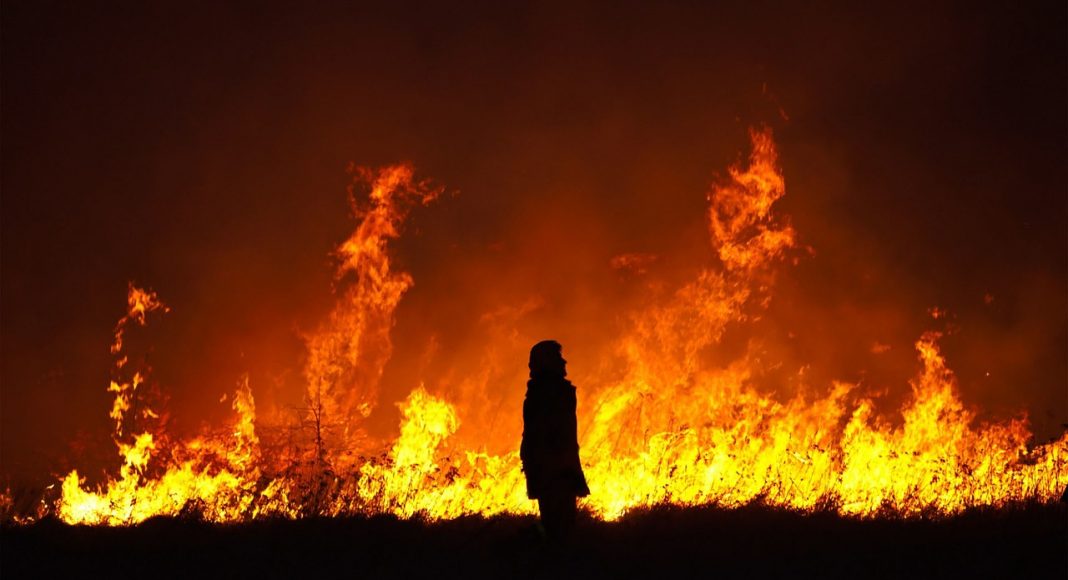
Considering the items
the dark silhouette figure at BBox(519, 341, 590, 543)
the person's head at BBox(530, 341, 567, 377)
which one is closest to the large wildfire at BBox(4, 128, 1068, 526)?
the dark silhouette figure at BBox(519, 341, 590, 543)

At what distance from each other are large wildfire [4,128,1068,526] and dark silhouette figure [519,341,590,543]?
1625mm

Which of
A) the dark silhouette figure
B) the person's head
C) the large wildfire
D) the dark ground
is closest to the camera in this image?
the dark ground

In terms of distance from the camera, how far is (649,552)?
8.30 meters

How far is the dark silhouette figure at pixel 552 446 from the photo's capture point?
8.77 m

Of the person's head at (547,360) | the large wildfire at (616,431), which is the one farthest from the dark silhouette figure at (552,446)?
the large wildfire at (616,431)

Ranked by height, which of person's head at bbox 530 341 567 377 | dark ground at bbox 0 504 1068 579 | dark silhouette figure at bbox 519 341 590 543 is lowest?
dark ground at bbox 0 504 1068 579

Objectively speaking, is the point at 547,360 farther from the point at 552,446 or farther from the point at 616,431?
the point at 616,431

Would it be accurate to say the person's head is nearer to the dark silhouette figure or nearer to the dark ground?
the dark silhouette figure

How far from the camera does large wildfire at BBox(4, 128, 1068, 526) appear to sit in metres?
11.1

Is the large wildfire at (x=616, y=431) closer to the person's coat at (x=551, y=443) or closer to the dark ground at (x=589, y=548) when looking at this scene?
the dark ground at (x=589, y=548)

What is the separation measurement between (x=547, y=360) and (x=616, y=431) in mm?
6591

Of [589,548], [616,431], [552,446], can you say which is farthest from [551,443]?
[616,431]

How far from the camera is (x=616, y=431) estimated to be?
15305 mm

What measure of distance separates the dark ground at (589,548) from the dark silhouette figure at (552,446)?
0.27 m
